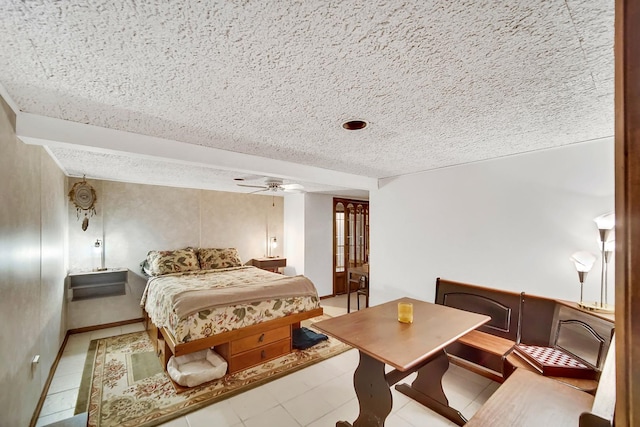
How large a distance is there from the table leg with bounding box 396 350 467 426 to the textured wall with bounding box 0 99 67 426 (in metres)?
2.79

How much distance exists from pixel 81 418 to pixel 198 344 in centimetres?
103

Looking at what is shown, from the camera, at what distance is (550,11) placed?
0.86 metres

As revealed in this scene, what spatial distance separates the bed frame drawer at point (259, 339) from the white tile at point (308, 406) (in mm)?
786

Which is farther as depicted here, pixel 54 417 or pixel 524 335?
pixel 524 335

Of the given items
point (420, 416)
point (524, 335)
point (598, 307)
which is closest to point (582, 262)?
point (598, 307)

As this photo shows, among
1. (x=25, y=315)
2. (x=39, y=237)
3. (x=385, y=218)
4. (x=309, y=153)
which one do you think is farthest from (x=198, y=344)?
(x=385, y=218)

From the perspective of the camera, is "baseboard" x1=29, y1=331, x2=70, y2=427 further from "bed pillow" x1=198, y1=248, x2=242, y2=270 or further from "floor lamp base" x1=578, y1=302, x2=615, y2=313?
"floor lamp base" x1=578, y1=302, x2=615, y2=313

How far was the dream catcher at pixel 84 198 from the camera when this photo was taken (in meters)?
3.76

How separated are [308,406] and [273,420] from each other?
320mm

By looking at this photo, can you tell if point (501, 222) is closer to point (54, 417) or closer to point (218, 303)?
point (218, 303)

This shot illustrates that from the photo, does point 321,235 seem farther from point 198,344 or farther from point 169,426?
point 169,426

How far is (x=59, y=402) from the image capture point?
2273 mm

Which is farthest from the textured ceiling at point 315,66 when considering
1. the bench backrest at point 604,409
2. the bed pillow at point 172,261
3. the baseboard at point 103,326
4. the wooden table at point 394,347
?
the baseboard at point 103,326

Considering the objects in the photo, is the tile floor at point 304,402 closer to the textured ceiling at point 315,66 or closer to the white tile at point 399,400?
the white tile at point 399,400
